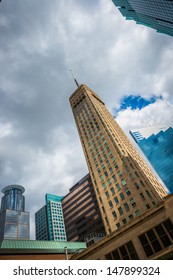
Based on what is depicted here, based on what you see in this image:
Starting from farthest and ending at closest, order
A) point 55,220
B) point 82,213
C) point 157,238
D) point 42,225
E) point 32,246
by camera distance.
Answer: point 42,225 → point 55,220 → point 82,213 → point 32,246 → point 157,238

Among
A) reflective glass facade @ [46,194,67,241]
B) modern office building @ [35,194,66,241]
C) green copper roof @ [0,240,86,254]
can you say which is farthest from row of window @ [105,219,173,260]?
modern office building @ [35,194,66,241]

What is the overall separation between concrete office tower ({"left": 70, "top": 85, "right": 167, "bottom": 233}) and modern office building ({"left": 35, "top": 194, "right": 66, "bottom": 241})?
375 feet

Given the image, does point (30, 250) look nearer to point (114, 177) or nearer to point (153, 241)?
point (153, 241)

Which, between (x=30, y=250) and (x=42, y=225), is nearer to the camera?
(x=30, y=250)

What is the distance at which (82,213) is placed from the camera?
323ft

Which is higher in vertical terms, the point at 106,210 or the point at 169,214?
the point at 106,210

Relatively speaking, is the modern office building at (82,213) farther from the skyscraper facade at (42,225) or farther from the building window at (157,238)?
the skyscraper facade at (42,225)

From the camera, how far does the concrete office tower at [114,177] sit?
2146 inches

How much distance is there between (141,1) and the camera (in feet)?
255

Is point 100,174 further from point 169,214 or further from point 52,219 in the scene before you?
point 52,219

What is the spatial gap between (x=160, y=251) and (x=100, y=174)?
47.2m

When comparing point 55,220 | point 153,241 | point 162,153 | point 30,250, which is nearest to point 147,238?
point 153,241

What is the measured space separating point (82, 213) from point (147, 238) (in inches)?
3109
